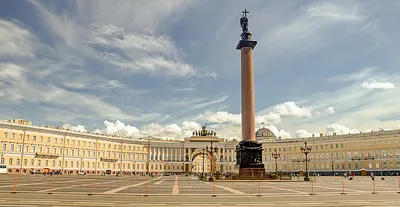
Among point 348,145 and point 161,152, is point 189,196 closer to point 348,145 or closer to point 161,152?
point 348,145

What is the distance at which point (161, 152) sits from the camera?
495ft

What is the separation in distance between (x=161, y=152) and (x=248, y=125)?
9905cm

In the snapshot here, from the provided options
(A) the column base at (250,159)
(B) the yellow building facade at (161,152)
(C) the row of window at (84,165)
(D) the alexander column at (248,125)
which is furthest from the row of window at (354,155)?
(A) the column base at (250,159)

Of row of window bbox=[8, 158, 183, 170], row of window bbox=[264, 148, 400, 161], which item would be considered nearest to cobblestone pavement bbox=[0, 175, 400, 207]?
row of window bbox=[8, 158, 183, 170]

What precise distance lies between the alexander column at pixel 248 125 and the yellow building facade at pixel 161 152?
2614 cm

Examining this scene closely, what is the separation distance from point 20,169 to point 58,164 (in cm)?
1438

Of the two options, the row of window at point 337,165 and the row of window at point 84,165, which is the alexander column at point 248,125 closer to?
the row of window at point 337,165

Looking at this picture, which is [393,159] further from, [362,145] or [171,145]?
[171,145]

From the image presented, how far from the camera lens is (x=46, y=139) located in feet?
333

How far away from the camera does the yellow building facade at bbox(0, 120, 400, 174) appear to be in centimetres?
9475

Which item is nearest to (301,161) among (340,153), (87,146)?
(340,153)

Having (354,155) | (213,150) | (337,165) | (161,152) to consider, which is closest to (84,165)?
(161,152)

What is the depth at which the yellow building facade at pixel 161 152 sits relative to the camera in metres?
94.8

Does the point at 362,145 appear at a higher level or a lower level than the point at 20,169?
higher
